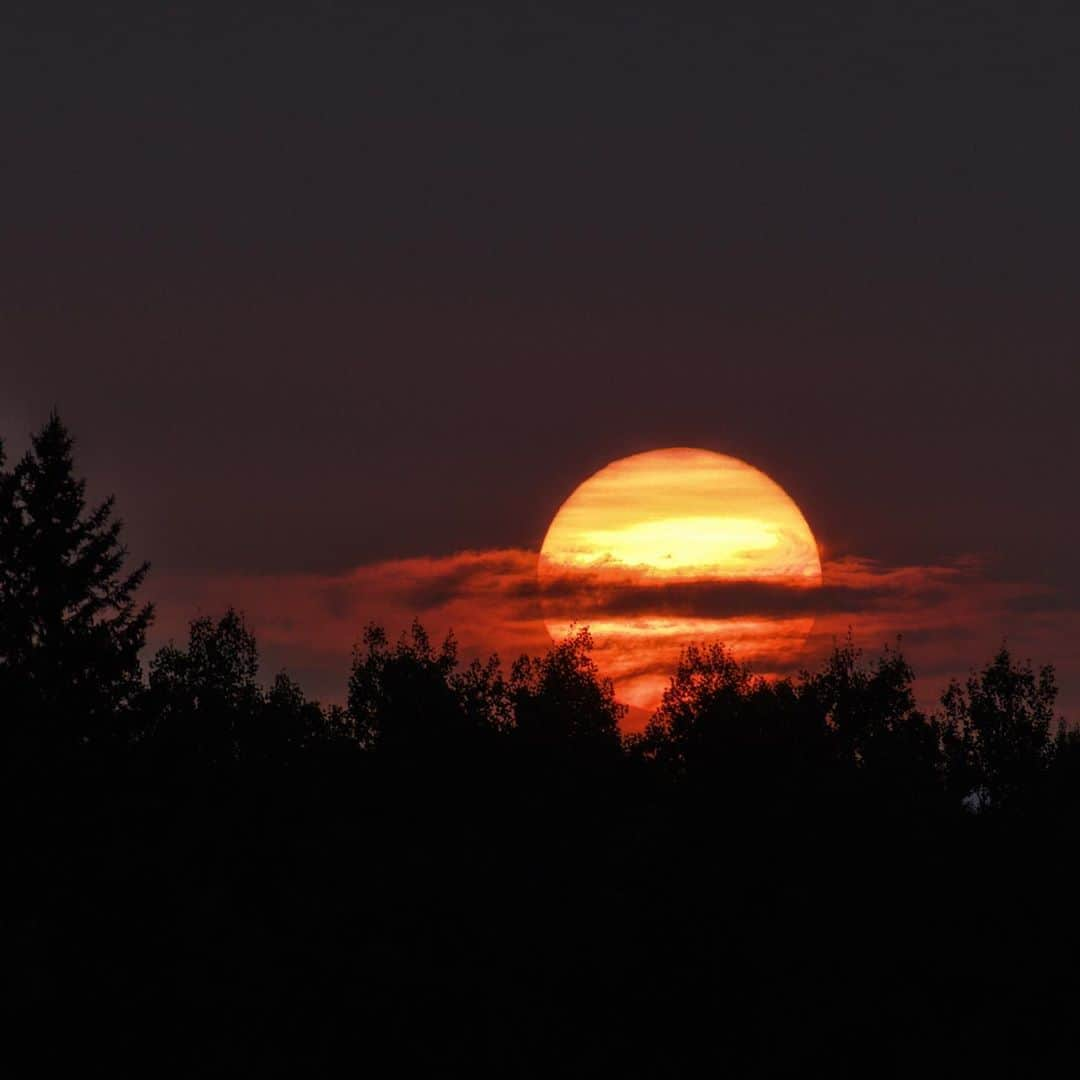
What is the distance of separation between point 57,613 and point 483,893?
17938 mm

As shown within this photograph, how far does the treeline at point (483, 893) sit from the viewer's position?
2318 inches

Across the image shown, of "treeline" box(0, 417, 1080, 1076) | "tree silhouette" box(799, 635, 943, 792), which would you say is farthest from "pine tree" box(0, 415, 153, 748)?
"tree silhouette" box(799, 635, 943, 792)

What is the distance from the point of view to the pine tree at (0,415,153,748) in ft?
214

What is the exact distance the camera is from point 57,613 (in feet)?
220

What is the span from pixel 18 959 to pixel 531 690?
4444cm

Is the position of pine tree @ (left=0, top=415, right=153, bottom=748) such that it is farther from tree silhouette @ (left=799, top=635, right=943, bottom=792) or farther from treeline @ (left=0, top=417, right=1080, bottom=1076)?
tree silhouette @ (left=799, top=635, right=943, bottom=792)

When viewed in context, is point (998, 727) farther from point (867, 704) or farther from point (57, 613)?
point (57, 613)

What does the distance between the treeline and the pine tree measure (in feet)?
0.32

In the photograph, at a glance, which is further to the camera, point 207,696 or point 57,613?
point 207,696

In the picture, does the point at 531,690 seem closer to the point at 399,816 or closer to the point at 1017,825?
the point at 399,816

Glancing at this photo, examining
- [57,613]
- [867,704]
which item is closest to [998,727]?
[867,704]

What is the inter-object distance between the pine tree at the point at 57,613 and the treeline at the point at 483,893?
0.10 metres

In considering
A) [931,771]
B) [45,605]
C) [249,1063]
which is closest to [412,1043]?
[249,1063]

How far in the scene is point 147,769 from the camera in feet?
221
